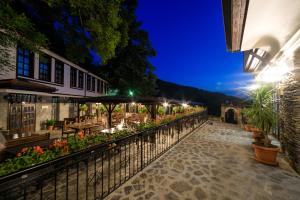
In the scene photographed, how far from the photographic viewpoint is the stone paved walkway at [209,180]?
115 inches

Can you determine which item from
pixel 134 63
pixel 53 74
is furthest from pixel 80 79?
pixel 134 63

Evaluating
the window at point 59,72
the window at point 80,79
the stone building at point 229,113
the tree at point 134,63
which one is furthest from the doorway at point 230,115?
the window at point 59,72

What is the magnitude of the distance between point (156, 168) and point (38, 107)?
33.3 feet

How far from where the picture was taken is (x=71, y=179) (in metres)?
3.68

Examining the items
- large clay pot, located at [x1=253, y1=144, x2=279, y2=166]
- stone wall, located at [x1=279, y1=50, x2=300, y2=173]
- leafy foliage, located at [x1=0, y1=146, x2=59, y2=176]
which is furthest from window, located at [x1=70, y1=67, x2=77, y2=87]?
stone wall, located at [x1=279, y1=50, x2=300, y2=173]

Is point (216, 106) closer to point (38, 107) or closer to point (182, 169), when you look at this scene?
point (182, 169)

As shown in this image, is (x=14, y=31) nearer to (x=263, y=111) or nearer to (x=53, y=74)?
(x=53, y=74)

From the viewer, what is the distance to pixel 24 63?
8.52 metres

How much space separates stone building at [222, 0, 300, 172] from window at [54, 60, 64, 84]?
12.2 metres

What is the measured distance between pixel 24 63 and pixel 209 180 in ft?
38.1

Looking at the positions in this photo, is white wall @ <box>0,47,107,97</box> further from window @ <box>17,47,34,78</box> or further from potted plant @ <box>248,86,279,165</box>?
potted plant @ <box>248,86,279,165</box>

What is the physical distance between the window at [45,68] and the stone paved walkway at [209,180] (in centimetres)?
1041

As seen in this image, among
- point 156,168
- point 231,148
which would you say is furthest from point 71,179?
point 231,148

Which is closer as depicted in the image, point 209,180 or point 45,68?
point 209,180
